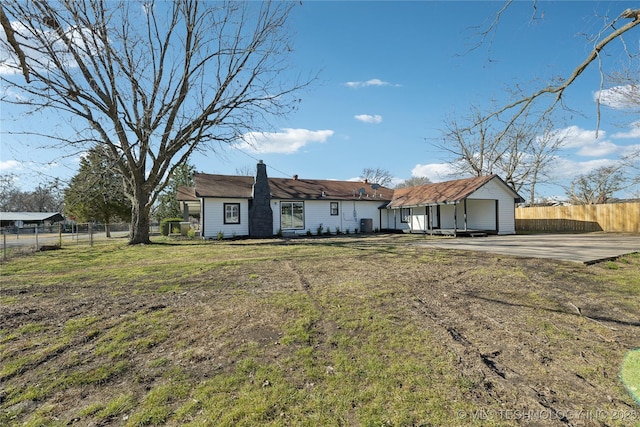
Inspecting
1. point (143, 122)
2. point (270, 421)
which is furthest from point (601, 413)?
point (143, 122)

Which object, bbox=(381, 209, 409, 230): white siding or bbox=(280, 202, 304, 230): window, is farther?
bbox=(381, 209, 409, 230): white siding

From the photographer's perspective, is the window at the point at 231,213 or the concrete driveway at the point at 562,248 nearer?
the concrete driveway at the point at 562,248

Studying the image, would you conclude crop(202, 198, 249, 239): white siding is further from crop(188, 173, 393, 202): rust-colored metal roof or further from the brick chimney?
crop(188, 173, 393, 202): rust-colored metal roof

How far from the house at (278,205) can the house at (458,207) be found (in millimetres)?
2202

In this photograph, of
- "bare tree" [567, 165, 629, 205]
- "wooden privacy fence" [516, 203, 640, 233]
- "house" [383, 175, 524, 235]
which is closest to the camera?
"house" [383, 175, 524, 235]

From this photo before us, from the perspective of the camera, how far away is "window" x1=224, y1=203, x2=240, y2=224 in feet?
A: 64.7

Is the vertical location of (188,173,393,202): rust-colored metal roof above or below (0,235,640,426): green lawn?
above

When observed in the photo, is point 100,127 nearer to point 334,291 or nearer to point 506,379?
point 334,291

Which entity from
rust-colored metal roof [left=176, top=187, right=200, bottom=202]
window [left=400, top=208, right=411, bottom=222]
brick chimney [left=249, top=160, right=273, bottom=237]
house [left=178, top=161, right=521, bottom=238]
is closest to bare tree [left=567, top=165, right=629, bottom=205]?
house [left=178, top=161, right=521, bottom=238]

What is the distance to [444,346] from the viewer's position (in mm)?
3617

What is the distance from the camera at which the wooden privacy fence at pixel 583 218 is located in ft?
68.6

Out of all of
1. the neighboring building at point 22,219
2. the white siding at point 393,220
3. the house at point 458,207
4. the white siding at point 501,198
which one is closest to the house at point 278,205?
the white siding at point 393,220

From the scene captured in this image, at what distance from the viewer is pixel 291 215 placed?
2175cm

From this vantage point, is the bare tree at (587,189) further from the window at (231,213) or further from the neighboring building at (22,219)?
the neighboring building at (22,219)
